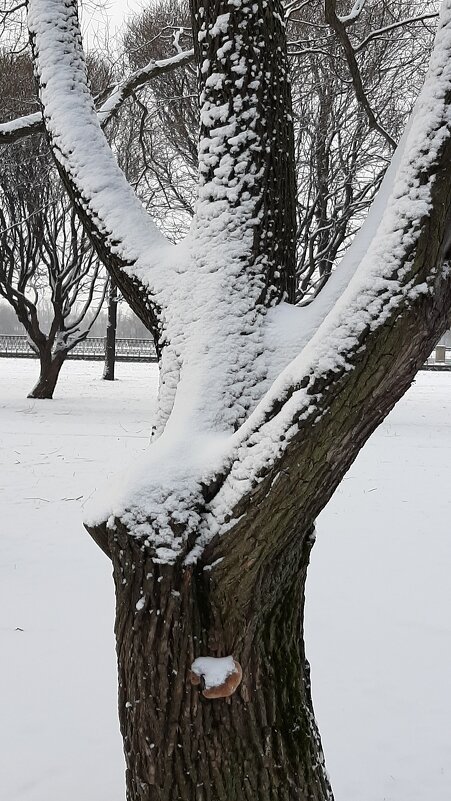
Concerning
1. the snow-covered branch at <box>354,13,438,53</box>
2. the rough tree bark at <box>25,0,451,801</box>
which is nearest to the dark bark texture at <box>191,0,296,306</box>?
the rough tree bark at <box>25,0,451,801</box>

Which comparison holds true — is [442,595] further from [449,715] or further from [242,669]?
[242,669]

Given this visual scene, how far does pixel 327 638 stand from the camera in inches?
158

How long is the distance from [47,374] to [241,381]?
1372 centimetres

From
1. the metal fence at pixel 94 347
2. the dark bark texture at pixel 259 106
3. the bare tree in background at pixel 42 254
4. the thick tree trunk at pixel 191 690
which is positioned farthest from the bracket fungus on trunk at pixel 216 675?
the metal fence at pixel 94 347

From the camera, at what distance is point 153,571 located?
5.77 feet

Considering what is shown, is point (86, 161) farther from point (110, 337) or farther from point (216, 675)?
point (110, 337)

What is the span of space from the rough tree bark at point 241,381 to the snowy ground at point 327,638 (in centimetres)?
112

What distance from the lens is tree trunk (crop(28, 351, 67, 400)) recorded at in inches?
588

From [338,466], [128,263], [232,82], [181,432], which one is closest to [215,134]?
[232,82]

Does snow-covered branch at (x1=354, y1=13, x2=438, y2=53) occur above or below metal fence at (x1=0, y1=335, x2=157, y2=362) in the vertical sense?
above

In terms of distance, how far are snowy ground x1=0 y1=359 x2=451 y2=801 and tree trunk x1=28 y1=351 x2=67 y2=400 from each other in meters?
6.76

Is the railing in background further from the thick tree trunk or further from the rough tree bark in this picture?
the thick tree trunk

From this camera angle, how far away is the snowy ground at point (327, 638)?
291 centimetres

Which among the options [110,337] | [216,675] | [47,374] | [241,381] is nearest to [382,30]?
[241,381]
